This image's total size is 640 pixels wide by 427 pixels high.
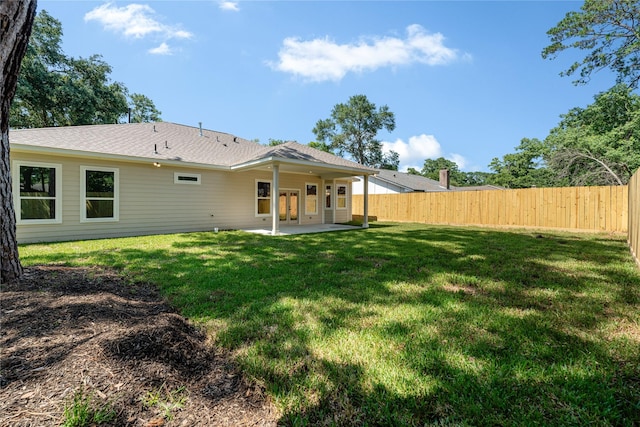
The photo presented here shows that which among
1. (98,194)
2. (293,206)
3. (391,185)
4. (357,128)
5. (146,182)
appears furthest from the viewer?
(357,128)

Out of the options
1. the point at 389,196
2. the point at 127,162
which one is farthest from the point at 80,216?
the point at 389,196

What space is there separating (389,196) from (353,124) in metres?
20.8

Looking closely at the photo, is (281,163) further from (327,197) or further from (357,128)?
(357,128)

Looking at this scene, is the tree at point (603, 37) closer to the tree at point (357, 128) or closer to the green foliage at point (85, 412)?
the green foliage at point (85, 412)

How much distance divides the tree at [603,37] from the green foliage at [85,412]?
15.5m

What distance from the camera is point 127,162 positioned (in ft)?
30.0

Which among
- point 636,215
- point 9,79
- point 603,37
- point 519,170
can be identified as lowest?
point 636,215

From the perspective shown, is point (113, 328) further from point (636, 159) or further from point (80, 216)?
point (636, 159)

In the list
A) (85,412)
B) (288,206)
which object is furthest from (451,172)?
(85,412)

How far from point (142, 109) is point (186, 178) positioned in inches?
734

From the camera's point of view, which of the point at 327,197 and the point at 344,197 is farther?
the point at 344,197

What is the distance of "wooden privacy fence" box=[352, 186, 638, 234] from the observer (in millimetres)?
10219

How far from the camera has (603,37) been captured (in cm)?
1048

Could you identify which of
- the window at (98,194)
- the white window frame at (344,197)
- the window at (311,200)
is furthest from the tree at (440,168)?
the window at (98,194)
